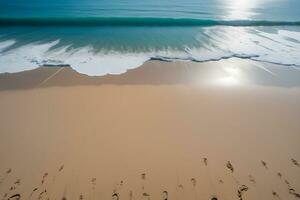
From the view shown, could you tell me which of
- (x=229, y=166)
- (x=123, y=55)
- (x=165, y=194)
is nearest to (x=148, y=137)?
(x=165, y=194)

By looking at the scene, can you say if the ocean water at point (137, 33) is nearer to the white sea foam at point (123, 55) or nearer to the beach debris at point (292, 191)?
the white sea foam at point (123, 55)

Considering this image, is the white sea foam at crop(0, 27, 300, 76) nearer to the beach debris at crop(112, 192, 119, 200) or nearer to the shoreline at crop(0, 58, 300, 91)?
the shoreline at crop(0, 58, 300, 91)

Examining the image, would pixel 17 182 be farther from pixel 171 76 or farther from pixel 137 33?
pixel 137 33

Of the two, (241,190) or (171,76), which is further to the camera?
(171,76)

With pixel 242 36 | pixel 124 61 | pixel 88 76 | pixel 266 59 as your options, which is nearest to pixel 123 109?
pixel 88 76

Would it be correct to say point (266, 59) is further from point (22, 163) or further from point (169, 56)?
point (22, 163)
